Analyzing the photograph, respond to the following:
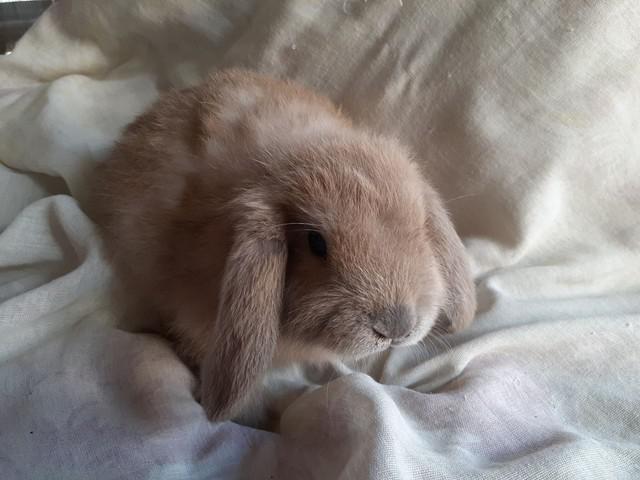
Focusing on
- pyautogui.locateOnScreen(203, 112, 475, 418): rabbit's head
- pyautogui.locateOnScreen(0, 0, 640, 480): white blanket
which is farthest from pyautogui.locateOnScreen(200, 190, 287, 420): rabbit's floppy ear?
pyautogui.locateOnScreen(0, 0, 640, 480): white blanket

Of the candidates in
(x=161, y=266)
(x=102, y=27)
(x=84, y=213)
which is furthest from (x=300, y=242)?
(x=102, y=27)

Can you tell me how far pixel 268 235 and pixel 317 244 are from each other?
0.09m

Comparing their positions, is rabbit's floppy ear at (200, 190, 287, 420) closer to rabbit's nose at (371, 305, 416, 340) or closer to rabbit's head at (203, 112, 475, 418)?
rabbit's head at (203, 112, 475, 418)

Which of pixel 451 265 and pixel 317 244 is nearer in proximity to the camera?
pixel 317 244

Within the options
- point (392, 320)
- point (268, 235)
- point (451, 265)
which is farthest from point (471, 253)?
point (268, 235)

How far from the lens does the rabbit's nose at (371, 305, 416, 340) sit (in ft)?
3.18

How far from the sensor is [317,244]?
3.36ft

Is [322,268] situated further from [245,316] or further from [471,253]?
[471,253]

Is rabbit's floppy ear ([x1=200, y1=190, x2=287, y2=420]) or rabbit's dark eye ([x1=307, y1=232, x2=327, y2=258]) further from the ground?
rabbit's dark eye ([x1=307, y1=232, x2=327, y2=258])

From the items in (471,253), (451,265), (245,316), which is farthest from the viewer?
(471,253)

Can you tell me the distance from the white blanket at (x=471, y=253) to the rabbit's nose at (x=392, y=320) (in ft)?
0.50

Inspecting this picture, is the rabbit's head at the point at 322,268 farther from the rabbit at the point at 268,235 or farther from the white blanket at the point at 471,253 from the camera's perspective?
the white blanket at the point at 471,253

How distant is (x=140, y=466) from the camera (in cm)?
106

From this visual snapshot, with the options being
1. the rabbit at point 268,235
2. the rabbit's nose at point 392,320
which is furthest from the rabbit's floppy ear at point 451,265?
the rabbit's nose at point 392,320
